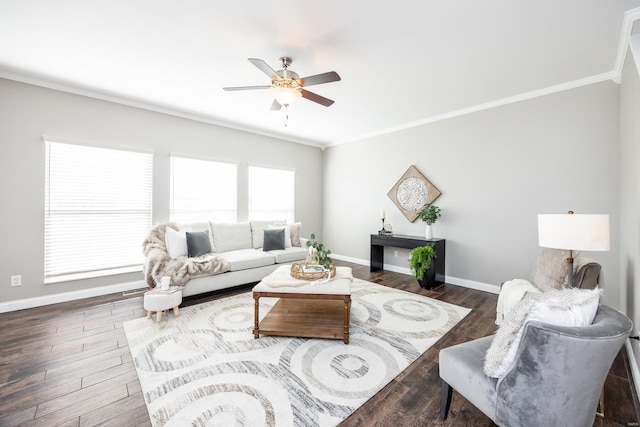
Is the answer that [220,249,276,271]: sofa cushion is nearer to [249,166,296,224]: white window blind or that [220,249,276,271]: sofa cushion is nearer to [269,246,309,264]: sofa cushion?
[269,246,309,264]: sofa cushion

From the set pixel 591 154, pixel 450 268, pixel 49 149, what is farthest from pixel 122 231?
pixel 591 154

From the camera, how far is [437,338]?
245cm

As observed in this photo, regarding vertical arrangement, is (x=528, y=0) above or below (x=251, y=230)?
above

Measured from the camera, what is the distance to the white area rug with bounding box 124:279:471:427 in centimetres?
157

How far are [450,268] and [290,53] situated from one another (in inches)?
152

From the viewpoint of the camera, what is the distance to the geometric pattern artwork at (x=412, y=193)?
4379 millimetres

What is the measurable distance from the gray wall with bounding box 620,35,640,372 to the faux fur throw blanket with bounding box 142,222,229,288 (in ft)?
13.3

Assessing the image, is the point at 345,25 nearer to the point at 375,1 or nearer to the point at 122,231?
the point at 375,1

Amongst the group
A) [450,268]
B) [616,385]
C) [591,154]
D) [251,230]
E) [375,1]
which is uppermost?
[375,1]

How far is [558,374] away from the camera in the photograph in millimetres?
1091

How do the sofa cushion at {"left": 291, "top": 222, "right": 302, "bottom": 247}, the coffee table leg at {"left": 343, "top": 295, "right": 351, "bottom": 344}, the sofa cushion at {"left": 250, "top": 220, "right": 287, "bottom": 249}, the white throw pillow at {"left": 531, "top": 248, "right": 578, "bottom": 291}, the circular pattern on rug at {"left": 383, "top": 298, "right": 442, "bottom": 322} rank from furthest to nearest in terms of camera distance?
1. the sofa cushion at {"left": 291, "top": 222, "right": 302, "bottom": 247}
2. the sofa cushion at {"left": 250, "top": 220, "right": 287, "bottom": 249}
3. the circular pattern on rug at {"left": 383, "top": 298, "right": 442, "bottom": 322}
4. the coffee table leg at {"left": 343, "top": 295, "right": 351, "bottom": 344}
5. the white throw pillow at {"left": 531, "top": 248, "right": 578, "bottom": 291}

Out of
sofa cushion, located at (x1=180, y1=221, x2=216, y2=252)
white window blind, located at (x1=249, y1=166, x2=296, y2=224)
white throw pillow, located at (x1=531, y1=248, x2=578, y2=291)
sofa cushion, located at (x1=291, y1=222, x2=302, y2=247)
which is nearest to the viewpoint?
white throw pillow, located at (x1=531, y1=248, x2=578, y2=291)

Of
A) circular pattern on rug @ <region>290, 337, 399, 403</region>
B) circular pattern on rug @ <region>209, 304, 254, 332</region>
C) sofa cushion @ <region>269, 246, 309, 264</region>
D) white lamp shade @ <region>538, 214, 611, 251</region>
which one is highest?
white lamp shade @ <region>538, 214, 611, 251</region>

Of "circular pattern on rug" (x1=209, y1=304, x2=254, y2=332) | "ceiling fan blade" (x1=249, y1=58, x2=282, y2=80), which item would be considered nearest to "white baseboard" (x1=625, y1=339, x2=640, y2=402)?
"circular pattern on rug" (x1=209, y1=304, x2=254, y2=332)
